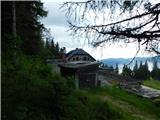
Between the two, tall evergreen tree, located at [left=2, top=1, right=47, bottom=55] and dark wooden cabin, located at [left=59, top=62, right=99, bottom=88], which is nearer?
tall evergreen tree, located at [left=2, top=1, right=47, bottom=55]

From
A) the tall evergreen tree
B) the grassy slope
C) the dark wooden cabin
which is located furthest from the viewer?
the dark wooden cabin

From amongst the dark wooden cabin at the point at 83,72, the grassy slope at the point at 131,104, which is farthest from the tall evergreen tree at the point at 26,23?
the dark wooden cabin at the point at 83,72

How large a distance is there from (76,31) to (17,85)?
469cm

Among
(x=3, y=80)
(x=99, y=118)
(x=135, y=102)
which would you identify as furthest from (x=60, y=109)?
(x=135, y=102)

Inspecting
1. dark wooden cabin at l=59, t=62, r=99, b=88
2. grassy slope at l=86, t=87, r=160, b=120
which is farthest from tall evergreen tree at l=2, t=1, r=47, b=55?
dark wooden cabin at l=59, t=62, r=99, b=88

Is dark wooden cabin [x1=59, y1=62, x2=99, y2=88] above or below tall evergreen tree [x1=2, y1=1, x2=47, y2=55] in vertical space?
below

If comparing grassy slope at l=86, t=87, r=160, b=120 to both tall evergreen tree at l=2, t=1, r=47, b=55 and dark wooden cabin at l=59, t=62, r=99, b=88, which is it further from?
tall evergreen tree at l=2, t=1, r=47, b=55

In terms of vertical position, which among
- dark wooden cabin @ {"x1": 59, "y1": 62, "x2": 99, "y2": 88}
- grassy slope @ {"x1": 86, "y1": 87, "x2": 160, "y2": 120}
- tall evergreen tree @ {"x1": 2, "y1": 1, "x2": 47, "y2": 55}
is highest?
tall evergreen tree @ {"x1": 2, "y1": 1, "x2": 47, "y2": 55}

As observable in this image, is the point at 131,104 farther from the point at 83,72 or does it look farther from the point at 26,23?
the point at 26,23

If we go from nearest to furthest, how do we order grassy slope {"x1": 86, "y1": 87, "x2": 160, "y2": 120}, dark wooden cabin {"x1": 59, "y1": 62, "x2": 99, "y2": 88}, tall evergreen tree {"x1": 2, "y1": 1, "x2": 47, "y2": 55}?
tall evergreen tree {"x1": 2, "y1": 1, "x2": 47, "y2": 55} → grassy slope {"x1": 86, "y1": 87, "x2": 160, "y2": 120} → dark wooden cabin {"x1": 59, "y1": 62, "x2": 99, "y2": 88}

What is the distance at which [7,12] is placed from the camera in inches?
811

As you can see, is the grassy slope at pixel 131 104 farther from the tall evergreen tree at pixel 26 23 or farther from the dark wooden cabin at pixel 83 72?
the tall evergreen tree at pixel 26 23

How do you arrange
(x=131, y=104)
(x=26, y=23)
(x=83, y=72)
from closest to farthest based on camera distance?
(x=26, y=23) < (x=131, y=104) < (x=83, y=72)

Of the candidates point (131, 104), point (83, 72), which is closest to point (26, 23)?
point (131, 104)
